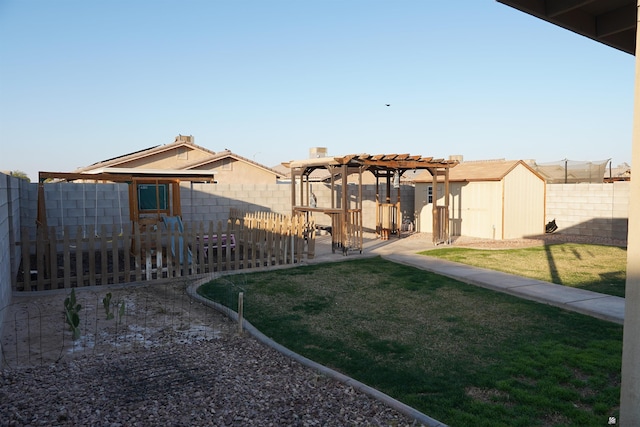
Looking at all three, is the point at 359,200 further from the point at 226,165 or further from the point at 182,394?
the point at 226,165

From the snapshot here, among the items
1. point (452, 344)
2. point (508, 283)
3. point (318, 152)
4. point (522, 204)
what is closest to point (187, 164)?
point (318, 152)

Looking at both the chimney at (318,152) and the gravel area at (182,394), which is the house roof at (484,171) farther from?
the gravel area at (182,394)

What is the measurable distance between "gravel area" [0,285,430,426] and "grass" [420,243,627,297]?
6719mm

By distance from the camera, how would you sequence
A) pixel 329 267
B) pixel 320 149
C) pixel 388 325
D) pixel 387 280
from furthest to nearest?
1. pixel 320 149
2. pixel 329 267
3. pixel 387 280
4. pixel 388 325

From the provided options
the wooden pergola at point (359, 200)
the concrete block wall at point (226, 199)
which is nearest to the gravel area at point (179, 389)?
the wooden pergola at point (359, 200)

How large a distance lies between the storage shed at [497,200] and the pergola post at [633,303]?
50.2ft

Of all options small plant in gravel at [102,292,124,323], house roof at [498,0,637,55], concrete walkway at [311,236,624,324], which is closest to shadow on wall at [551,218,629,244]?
concrete walkway at [311,236,624,324]

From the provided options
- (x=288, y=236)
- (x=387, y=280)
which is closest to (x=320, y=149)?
(x=288, y=236)

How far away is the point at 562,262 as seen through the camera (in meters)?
12.3

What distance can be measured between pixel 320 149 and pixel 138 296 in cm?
1968

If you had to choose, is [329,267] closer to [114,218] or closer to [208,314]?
[208,314]

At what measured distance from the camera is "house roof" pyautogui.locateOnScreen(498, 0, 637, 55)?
4688mm

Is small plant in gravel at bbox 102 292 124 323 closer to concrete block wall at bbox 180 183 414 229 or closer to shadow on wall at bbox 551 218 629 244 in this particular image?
concrete block wall at bbox 180 183 414 229

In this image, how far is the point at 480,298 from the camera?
27.3 ft
